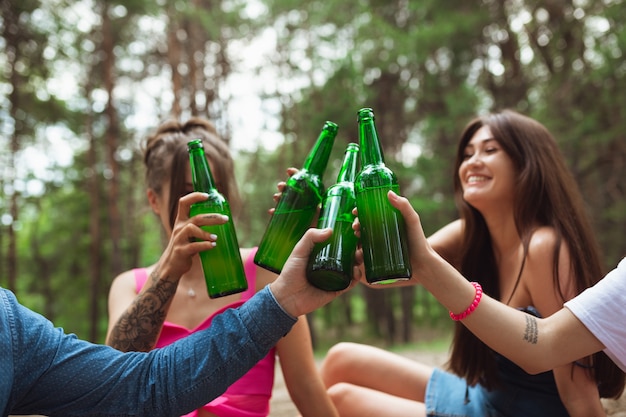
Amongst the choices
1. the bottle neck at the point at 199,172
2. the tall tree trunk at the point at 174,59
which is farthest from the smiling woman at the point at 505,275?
the tall tree trunk at the point at 174,59

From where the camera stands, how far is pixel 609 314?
1.27 meters

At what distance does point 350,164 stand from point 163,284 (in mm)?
676

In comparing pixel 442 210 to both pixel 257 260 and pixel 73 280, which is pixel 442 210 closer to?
pixel 73 280

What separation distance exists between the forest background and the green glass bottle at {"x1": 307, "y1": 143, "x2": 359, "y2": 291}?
7.62 metres

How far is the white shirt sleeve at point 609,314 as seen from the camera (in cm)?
126

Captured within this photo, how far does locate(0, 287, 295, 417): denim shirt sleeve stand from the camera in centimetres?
115

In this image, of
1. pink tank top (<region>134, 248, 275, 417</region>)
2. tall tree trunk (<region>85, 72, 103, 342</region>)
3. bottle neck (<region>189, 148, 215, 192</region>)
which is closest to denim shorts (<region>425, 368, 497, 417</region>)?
pink tank top (<region>134, 248, 275, 417</region>)

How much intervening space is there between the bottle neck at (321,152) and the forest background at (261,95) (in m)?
7.46

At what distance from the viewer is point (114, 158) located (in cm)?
1000

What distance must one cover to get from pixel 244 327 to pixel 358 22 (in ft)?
34.9

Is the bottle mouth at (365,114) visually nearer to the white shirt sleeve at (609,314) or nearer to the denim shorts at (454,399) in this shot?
the white shirt sleeve at (609,314)

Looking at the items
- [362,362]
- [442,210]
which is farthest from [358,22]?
[362,362]

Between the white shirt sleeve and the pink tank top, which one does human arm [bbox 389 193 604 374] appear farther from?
the pink tank top

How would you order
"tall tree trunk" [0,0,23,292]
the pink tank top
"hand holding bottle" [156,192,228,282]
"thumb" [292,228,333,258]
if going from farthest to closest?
"tall tree trunk" [0,0,23,292] < the pink tank top < "hand holding bottle" [156,192,228,282] < "thumb" [292,228,333,258]
